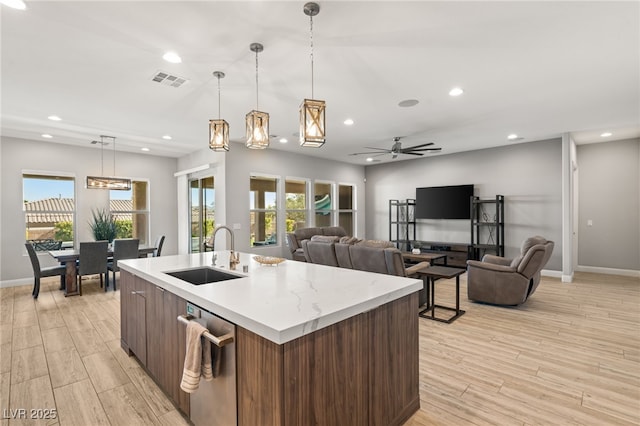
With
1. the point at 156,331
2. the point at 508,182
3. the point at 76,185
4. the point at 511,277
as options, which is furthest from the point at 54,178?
the point at 508,182

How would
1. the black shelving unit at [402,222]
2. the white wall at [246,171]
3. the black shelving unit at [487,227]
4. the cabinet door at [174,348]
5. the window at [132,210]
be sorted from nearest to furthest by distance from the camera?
1. the cabinet door at [174,348]
2. the white wall at [246,171]
3. the black shelving unit at [487,227]
4. the window at [132,210]
5. the black shelving unit at [402,222]

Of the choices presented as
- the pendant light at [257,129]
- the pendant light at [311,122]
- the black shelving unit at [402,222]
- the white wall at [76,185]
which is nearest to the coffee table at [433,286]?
the pendant light at [311,122]

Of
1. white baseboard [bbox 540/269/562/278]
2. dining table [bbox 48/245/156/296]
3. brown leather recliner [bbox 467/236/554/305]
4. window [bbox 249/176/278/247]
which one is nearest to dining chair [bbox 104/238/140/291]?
dining table [bbox 48/245/156/296]

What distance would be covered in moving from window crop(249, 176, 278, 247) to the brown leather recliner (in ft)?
14.1

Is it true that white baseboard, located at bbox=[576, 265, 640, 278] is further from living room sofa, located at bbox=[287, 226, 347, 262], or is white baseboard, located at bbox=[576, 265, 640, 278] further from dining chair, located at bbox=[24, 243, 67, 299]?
dining chair, located at bbox=[24, 243, 67, 299]

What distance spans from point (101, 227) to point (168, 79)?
4.77m

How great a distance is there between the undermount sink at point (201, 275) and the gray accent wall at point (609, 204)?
795 centimetres

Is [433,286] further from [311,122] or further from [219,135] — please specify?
[219,135]

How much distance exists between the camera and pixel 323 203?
28.7 ft

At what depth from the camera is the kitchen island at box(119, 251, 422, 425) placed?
4.41ft

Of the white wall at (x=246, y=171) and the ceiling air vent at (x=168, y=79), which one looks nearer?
the ceiling air vent at (x=168, y=79)

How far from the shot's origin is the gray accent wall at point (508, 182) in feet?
21.2

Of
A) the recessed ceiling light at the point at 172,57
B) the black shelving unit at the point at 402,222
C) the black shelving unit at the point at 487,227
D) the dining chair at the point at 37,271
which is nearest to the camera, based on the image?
the recessed ceiling light at the point at 172,57

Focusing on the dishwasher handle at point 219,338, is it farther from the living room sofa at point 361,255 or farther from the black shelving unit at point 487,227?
the black shelving unit at point 487,227
